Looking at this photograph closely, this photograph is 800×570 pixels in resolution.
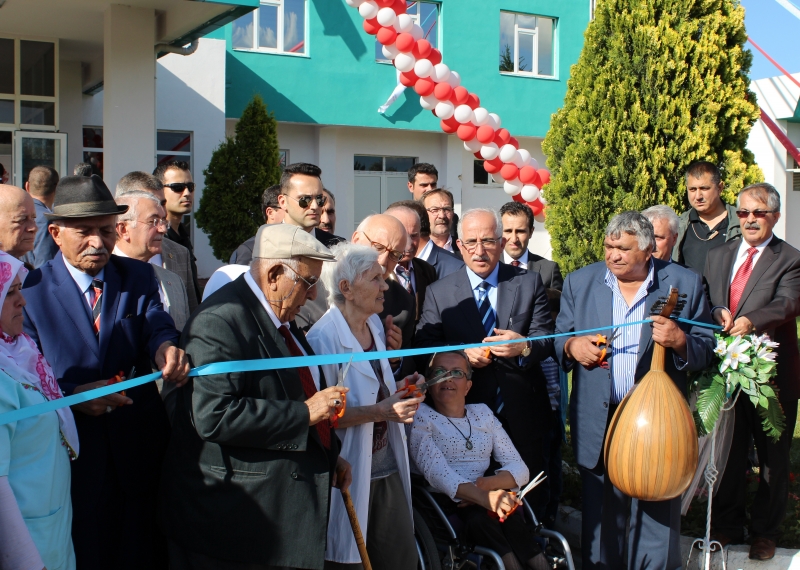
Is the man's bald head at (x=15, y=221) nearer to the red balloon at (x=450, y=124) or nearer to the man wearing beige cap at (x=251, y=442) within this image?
the man wearing beige cap at (x=251, y=442)

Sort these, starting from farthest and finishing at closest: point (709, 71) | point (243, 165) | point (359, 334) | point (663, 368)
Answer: point (243, 165) → point (709, 71) → point (663, 368) → point (359, 334)

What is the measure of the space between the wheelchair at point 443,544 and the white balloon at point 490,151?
481 inches

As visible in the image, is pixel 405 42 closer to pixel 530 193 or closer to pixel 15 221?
pixel 530 193

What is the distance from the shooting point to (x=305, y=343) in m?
3.43

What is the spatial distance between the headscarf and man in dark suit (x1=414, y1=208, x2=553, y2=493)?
7.32 ft

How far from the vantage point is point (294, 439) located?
2.95 meters

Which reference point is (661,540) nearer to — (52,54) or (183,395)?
(183,395)

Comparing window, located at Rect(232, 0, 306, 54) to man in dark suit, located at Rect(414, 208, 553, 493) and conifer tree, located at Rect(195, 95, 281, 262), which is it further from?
man in dark suit, located at Rect(414, 208, 553, 493)

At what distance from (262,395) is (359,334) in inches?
34.7

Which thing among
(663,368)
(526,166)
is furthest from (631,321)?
(526,166)

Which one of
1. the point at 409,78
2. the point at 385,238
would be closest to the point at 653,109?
the point at 385,238

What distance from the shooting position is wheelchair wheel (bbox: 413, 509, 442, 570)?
3.87 metres

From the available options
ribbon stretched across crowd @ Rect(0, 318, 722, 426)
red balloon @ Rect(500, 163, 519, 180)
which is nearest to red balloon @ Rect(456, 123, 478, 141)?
red balloon @ Rect(500, 163, 519, 180)

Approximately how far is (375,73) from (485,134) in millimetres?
3804
